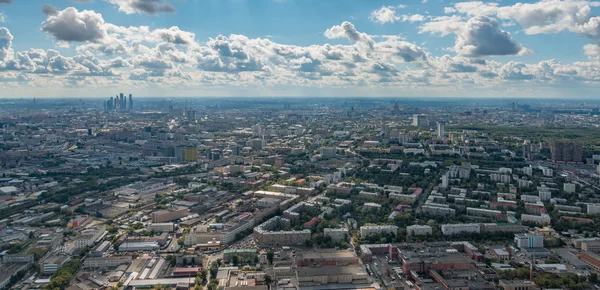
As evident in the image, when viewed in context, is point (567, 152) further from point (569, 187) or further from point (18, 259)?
point (18, 259)

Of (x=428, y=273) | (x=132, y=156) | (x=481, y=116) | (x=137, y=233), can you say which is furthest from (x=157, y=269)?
(x=481, y=116)

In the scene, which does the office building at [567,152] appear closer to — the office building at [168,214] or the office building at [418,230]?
the office building at [418,230]

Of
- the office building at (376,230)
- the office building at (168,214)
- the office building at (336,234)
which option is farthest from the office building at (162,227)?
the office building at (376,230)

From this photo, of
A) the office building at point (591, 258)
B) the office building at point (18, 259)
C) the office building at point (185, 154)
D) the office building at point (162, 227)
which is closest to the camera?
the office building at point (591, 258)

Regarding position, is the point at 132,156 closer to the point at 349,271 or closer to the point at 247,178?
the point at 247,178

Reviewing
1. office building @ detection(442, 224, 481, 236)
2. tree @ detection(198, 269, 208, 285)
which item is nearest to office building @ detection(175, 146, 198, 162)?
tree @ detection(198, 269, 208, 285)

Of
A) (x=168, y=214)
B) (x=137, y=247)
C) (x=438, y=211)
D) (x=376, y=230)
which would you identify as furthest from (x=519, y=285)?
(x=168, y=214)

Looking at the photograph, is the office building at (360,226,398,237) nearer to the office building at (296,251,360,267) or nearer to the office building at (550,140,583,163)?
the office building at (296,251,360,267)

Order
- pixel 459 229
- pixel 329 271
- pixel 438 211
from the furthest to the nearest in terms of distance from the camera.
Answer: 1. pixel 438 211
2. pixel 459 229
3. pixel 329 271
